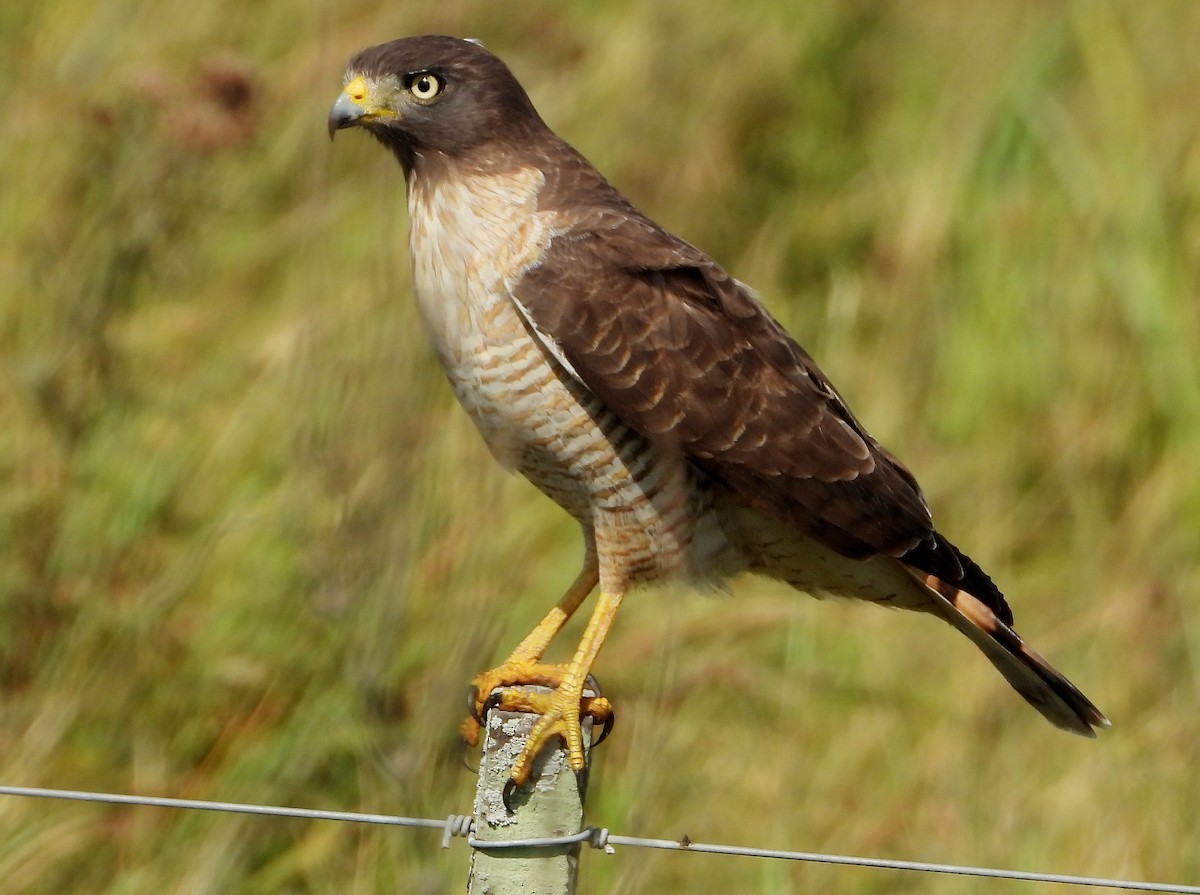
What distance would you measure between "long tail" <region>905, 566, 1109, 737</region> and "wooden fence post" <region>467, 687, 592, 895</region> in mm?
1159

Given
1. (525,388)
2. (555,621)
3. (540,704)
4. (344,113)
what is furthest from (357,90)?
(540,704)

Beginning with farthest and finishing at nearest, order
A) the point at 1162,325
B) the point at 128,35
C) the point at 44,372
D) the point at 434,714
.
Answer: the point at 1162,325, the point at 128,35, the point at 44,372, the point at 434,714

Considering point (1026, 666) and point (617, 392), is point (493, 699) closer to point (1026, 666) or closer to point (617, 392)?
point (617, 392)

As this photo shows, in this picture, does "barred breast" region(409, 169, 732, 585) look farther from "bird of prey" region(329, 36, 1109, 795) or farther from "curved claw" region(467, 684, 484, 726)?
"curved claw" region(467, 684, 484, 726)

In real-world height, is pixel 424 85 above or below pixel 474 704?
above

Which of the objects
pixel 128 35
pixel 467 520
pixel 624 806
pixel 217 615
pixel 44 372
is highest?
pixel 128 35

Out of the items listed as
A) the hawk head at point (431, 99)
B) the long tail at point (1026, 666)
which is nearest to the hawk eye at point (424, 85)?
the hawk head at point (431, 99)

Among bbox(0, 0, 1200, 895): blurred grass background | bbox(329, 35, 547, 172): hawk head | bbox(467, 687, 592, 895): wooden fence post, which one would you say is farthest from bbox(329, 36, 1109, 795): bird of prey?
bbox(467, 687, 592, 895): wooden fence post

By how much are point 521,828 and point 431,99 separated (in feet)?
4.84

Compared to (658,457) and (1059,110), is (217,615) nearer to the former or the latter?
(658,457)

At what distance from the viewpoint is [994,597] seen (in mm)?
3014

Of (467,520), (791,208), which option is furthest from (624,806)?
(791,208)

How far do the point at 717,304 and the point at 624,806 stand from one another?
3.14 feet

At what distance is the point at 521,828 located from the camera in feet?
6.67
